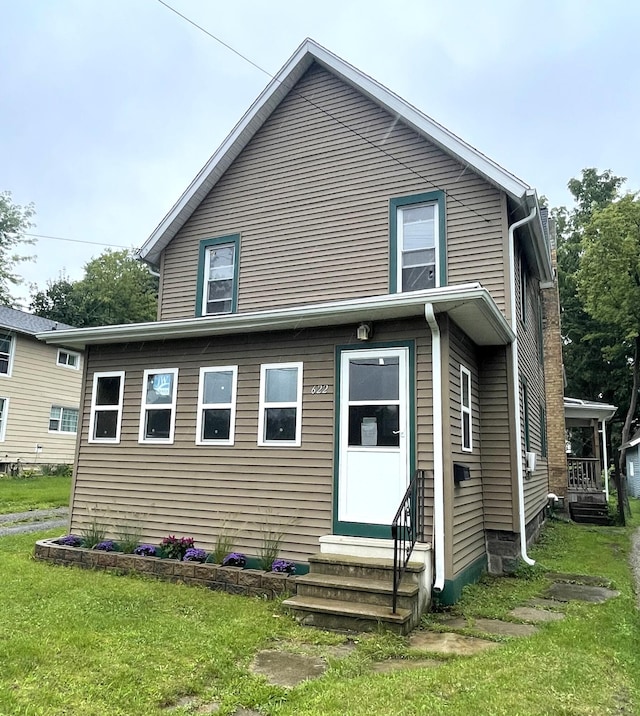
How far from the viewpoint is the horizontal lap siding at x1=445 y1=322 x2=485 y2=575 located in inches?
262

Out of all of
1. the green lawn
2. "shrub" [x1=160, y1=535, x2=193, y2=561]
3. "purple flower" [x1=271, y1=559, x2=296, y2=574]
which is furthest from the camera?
"shrub" [x1=160, y1=535, x2=193, y2=561]

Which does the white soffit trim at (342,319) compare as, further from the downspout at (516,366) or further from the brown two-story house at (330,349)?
the downspout at (516,366)

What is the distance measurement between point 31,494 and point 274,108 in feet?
37.8

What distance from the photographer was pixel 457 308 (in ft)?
21.1

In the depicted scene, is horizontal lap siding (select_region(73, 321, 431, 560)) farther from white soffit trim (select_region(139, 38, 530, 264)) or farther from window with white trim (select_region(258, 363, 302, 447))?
white soffit trim (select_region(139, 38, 530, 264))

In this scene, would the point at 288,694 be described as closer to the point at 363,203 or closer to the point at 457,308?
the point at 457,308

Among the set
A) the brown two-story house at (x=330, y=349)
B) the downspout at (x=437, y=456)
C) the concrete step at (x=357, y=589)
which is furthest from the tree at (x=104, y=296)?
the concrete step at (x=357, y=589)

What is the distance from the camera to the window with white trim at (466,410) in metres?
7.30

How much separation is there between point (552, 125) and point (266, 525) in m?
18.7

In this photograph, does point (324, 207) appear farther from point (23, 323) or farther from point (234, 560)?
point (23, 323)

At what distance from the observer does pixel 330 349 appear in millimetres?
7305

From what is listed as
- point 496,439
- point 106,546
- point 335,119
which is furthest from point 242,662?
point 335,119

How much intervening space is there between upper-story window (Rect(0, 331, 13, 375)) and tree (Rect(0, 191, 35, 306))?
1149cm

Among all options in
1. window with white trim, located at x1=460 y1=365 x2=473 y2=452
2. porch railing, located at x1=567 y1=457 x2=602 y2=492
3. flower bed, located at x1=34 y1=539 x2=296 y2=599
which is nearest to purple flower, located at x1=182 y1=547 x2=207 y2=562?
flower bed, located at x1=34 y1=539 x2=296 y2=599
